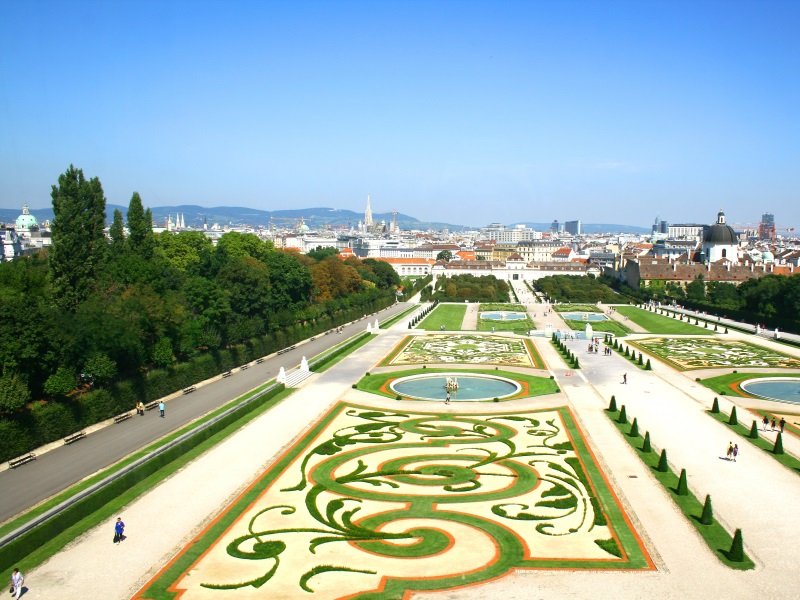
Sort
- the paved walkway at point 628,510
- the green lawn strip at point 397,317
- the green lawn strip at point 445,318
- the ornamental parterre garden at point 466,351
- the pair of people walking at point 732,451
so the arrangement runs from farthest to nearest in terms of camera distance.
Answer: the green lawn strip at point 397,317
the green lawn strip at point 445,318
the ornamental parterre garden at point 466,351
the pair of people walking at point 732,451
the paved walkway at point 628,510

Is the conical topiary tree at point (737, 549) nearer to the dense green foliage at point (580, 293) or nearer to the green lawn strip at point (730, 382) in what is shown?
the green lawn strip at point (730, 382)

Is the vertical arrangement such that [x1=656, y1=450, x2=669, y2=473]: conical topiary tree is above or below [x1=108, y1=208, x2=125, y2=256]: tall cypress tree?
below

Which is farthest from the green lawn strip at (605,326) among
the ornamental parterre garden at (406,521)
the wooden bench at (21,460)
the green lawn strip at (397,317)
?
the wooden bench at (21,460)

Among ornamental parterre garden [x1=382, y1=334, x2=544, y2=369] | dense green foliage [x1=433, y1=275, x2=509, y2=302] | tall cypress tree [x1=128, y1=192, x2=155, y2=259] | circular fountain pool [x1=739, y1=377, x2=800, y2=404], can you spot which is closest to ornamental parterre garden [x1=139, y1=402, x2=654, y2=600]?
circular fountain pool [x1=739, y1=377, x2=800, y2=404]

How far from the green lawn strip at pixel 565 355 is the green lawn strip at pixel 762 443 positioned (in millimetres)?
14783

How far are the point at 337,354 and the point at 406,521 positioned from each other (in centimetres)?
3579

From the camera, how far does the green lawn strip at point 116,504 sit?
→ 20.8m

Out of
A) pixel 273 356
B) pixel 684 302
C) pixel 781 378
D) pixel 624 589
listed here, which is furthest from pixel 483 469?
pixel 684 302

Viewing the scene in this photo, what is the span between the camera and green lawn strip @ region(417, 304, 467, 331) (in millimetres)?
79069

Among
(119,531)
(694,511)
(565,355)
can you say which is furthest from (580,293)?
(119,531)

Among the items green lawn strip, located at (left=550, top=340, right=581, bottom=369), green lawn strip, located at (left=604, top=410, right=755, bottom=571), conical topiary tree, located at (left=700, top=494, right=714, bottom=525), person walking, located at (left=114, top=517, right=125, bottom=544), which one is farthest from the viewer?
green lawn strip, located at (left=550, top=340, right=581, bottom=369)

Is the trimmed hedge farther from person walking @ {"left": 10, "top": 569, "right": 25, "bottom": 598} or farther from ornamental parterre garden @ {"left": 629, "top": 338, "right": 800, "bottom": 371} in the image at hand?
ornamental parterre garden @ {"left": 629, "top": 338, "right": 800, "bottom": 371}

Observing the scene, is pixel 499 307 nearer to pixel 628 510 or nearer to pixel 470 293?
pixel 470 293

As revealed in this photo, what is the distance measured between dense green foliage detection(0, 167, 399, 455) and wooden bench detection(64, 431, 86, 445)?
1.17ft
